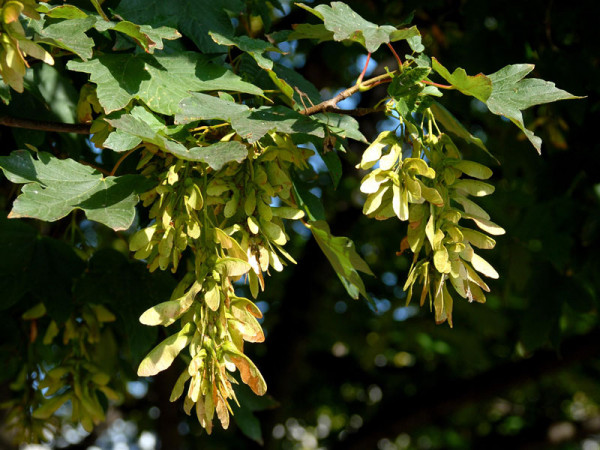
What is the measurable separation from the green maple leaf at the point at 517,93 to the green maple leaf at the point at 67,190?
24.8 inches

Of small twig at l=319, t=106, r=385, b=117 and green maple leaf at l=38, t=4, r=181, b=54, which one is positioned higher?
green maple leaf at l=38, t=4, r=181, b=54

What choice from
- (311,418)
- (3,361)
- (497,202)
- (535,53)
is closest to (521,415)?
(311,418)

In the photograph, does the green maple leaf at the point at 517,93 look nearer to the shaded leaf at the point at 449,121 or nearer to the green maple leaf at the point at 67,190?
the shaded leaf at the point at 449,121

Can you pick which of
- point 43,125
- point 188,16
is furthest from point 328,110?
point 43,125

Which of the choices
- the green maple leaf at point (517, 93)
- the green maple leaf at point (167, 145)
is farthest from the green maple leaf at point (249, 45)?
the green maple leaf at point (517, 93)

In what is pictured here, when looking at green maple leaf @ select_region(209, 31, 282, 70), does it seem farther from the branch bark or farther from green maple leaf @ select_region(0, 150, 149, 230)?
green maple leaf @ select_region(0, 150, 149, 230)

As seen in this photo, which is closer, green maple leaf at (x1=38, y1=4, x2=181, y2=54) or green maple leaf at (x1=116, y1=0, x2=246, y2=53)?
green maple leaf at (x1=38, y1=4, x2=181, y2=54)

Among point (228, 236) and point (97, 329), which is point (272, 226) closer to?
point (228, 236)

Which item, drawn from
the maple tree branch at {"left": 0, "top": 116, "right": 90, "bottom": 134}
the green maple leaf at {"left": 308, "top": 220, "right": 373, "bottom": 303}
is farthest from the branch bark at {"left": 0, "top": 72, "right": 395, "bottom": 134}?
the green maple leaf at {"left": 308, "top": 220, "right": 373, "bottom": 303}

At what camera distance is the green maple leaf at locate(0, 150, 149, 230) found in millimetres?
1075

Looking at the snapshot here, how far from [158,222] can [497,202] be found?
1.90 m

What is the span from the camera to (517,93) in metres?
1.19

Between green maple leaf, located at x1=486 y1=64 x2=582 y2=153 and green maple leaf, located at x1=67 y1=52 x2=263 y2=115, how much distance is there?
420 mm

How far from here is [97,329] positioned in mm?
1725
